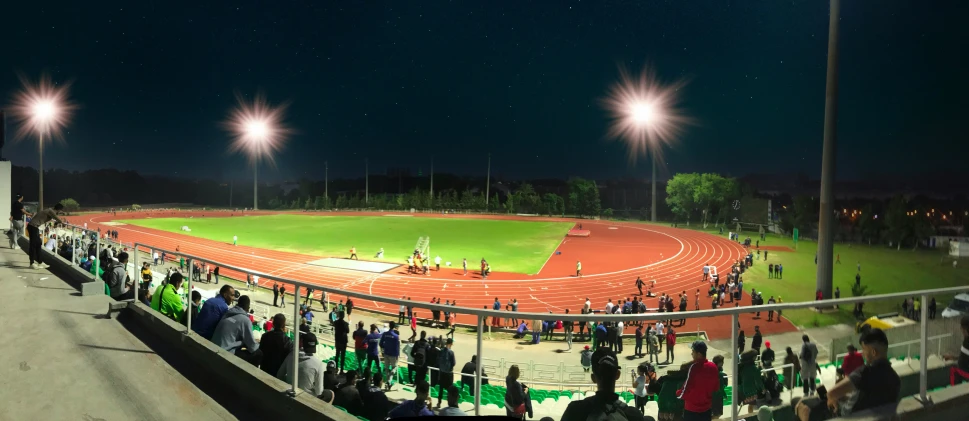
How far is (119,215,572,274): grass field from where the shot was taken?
41.1 meters

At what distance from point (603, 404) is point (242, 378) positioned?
3753 mm

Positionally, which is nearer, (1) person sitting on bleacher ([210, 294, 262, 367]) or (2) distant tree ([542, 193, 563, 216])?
(1) person sitting on bleacher ([210, 294, 262, 367])

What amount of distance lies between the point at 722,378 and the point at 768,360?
3.47 ft

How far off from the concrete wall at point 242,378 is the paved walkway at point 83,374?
26cm

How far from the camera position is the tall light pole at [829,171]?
65.3ft

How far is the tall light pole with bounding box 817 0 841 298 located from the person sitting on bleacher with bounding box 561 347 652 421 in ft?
70.1

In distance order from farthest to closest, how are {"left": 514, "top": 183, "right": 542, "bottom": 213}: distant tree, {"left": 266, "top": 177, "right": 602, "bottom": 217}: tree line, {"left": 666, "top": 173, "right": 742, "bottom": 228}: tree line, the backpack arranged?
{"left": 514, "top": 183, "right": 542, "bottom": 213}: distant tree → {"left": 266, "top": 177, "right": 602, "bottom": 217}: tree line → {"left": 666, "top": 173, "right": 742, "bottom": 228}: tree line → the backpack

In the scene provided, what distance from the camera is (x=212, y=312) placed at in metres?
5.96

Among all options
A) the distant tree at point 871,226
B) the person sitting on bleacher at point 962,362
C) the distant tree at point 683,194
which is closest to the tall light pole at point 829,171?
the person sitting on bleacher at point 962,362

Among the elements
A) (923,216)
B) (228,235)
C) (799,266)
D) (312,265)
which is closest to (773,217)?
(923,216)

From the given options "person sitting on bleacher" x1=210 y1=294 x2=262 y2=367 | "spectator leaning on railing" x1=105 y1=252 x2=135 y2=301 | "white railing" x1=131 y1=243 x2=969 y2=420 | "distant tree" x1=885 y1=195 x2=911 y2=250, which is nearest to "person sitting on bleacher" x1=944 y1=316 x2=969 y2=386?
"white railing" x1=131 y1=243 x2=969 y2=420

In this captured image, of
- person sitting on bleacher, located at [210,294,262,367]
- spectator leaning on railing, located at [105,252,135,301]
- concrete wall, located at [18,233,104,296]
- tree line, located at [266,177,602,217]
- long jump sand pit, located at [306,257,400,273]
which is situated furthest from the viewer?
tree line, located at [266,177,602,217]

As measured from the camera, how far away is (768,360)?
13.6ft

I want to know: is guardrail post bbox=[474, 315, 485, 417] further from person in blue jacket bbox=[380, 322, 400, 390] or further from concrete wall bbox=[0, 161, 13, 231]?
concrete wall bbox=[0, 161, 13, 231]
